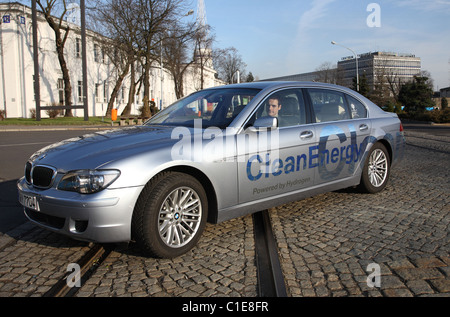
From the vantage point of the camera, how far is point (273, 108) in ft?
13.9

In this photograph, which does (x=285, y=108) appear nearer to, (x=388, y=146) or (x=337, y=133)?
(x=337, y=133)

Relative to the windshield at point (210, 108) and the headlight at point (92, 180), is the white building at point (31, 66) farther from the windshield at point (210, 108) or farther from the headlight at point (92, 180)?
the headlight at point (92, 180)

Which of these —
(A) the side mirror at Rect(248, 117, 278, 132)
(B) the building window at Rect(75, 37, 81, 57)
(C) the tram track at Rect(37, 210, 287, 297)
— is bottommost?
(C) the tram track at Rect(37, 210, 287, 297)

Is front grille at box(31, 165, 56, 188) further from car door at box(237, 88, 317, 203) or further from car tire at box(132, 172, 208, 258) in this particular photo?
car door at box(237, 88, 317, 203)

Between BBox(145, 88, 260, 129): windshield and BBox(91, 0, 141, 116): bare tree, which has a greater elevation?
BBox(91, 0, 141, 116): bare tree

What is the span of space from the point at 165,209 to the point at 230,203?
698mm

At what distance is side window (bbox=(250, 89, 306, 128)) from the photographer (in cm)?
415

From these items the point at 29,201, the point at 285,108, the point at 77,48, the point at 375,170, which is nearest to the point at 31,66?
the point at 77,48

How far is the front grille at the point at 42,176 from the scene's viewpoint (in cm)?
322

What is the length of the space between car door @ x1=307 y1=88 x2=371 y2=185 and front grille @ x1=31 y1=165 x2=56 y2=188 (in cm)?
278

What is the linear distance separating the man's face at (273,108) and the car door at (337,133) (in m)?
0.60

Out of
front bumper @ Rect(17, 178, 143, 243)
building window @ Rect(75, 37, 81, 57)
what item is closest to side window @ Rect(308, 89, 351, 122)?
front bumper @ Rect(17, 178, 143, 243)

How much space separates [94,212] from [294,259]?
1732 millimetres

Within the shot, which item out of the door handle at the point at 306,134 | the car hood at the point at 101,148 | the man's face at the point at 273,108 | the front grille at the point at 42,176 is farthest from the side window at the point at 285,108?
the front grille at the point at 42,176
